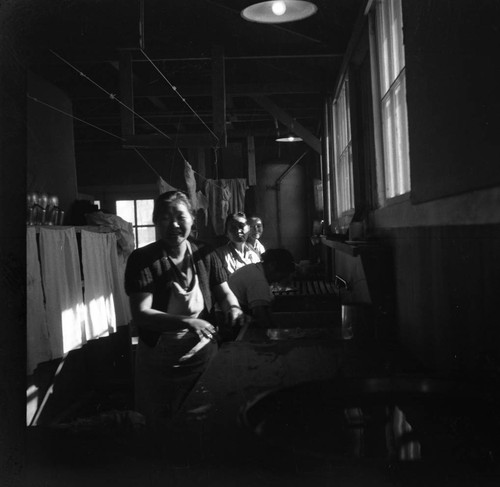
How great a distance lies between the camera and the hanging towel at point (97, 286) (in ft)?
10.7

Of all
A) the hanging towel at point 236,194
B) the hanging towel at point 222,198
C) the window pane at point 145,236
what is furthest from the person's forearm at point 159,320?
the hanging towel at point 236,194

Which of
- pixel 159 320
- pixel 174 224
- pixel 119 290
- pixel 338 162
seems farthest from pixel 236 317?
pixel 338 162

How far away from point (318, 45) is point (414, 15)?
160 centimetres

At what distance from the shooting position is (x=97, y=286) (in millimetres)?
3582

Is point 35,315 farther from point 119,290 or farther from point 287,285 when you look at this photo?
point 287,285

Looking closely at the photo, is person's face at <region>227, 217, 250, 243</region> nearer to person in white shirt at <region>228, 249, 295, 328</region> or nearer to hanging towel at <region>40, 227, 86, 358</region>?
person in white shirt at <region>228, 249, 295, 328</region>

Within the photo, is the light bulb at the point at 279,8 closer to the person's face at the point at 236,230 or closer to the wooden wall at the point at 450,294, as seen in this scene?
the wooden wall at the point at 450,294

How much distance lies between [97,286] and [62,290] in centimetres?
59

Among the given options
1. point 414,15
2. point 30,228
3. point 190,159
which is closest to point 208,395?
point 414,15

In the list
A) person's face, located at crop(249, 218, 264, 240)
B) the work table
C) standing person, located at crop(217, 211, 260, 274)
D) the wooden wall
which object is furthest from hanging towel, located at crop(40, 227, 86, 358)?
the wooden wall

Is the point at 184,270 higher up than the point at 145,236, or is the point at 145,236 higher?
the point at 145,236

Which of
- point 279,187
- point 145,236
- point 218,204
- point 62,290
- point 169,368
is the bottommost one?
point 169,368

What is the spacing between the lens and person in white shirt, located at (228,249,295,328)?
2520 mm

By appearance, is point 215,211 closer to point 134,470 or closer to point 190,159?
point 190,159
